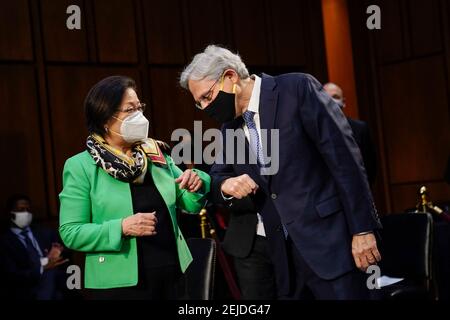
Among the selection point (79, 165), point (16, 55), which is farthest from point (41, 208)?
point (79, 165)

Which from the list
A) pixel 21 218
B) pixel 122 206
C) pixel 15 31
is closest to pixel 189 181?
pixel 122 206

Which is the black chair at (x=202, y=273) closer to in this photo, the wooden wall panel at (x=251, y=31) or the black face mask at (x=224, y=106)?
the black face mask at (x=224, y=106)

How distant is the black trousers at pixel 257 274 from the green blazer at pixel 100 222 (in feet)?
0.94

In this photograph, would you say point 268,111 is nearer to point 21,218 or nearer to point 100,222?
point 100,222

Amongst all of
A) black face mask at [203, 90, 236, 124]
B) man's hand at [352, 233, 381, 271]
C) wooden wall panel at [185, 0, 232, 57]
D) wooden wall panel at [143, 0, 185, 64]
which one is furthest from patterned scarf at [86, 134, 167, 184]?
wooden wall panel at [185, 0, 232, 57]

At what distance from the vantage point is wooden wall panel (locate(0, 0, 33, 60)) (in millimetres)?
5941

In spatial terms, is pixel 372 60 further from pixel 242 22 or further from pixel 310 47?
pixel 242 22

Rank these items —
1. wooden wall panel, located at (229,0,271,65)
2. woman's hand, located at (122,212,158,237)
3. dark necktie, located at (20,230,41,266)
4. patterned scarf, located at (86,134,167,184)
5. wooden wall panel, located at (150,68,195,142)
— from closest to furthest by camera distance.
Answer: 1. woman's hand, located at (122,212,158,237)
2. patterned scarf, located at (86,134,167,184)
3. dark necktie, located at (20,230,41,266)
4. wooden wall panel, located at (150,68,195,142)
5. wooden wall panel, located at (229,0,271,65)

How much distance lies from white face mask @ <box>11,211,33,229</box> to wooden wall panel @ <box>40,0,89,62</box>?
4.44 ft

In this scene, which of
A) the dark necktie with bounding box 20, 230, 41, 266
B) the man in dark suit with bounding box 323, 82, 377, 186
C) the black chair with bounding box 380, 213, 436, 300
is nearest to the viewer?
the black chair with bounding box 380, 213, 436, 300

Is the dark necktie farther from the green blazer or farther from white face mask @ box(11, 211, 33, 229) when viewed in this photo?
the green blazer

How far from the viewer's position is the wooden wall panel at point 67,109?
20.3 feet

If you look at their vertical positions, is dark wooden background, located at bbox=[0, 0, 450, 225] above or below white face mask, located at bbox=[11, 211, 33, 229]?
above
